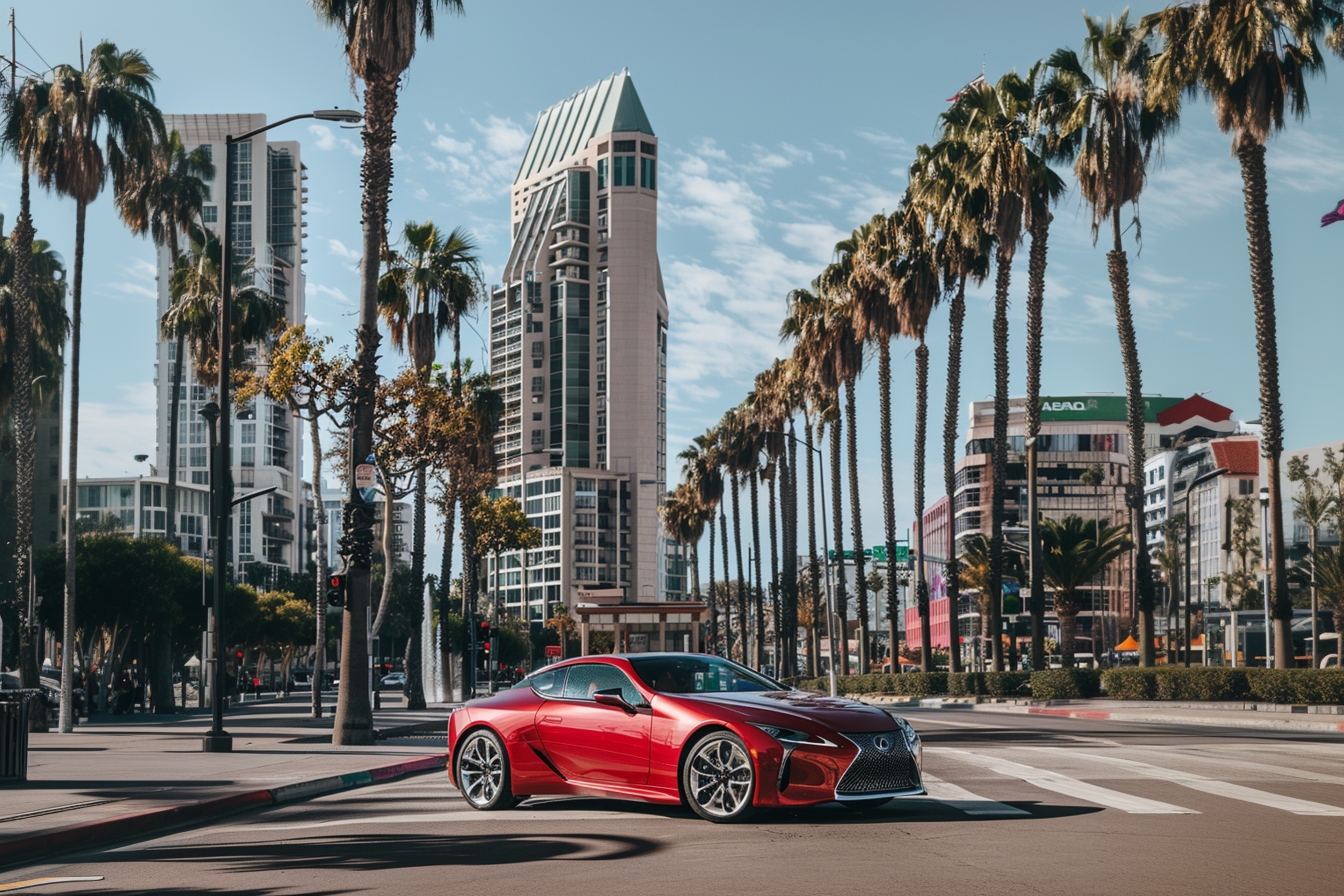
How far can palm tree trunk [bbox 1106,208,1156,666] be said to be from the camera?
3834 cm

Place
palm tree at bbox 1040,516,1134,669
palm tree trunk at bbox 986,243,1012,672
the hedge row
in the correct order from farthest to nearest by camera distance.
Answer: palm tree at bbox 1040,516,1134,669, palm tree trunk at bbox 986,243,1012,672, the hedge row

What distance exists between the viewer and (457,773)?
12.2 meters

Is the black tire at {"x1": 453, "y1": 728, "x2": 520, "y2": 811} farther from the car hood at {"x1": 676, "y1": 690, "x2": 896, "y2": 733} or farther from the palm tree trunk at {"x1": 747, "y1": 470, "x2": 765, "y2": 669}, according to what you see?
the palm tree trunk at {"x1": 747, "y1": 470, "x2": 765, "y2": 669}

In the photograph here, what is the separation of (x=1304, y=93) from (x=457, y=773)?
94.4ft

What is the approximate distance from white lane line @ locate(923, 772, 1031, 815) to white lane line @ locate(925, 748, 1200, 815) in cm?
83

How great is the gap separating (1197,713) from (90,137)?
3125 cm

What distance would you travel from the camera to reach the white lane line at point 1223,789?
1094 cm

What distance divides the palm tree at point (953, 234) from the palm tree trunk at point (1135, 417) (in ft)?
17.7

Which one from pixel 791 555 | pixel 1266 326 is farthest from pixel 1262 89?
pixel 791 555

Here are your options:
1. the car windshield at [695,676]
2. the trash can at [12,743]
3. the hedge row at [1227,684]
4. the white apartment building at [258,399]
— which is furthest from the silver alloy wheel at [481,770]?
the white apartment building at [258,399]

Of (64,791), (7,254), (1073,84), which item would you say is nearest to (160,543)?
(7,254)

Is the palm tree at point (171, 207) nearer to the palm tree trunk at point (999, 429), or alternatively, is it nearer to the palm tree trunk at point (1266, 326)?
the palm tree trunk at point (999, 429)

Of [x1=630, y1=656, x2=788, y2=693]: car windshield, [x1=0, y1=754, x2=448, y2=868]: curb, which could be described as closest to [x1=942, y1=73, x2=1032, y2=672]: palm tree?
[x1=0, y1=754, x2=448, y2=868]: curb

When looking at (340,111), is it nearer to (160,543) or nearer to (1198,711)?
(1198,711)
